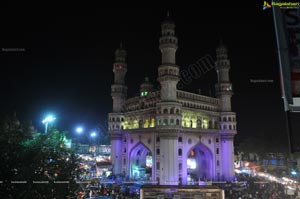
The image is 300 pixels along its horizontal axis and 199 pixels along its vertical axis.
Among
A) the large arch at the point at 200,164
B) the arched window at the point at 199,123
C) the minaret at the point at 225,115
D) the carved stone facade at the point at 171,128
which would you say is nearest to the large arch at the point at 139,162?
the carved stone facade at the point at 171,128

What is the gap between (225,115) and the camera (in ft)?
200

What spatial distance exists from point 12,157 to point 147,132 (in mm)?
42044

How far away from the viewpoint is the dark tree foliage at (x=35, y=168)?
47.2 feet

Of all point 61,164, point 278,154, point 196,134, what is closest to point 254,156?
point 278,154

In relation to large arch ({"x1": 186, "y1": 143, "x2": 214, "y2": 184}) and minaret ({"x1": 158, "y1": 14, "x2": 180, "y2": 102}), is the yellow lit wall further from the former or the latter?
minaret ({"x1": 158, "y1": 14, "x2": 180, "y2": 102})

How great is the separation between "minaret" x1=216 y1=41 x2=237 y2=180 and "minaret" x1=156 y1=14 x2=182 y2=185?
14.9 m

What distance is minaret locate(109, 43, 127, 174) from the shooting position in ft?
200

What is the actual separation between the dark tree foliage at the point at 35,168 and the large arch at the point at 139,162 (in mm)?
42314

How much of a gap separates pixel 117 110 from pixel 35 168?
47.6 m

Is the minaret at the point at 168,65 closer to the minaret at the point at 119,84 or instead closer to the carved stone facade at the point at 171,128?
the carved stone facade at the point at 171,128

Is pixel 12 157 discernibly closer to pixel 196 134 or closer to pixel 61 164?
pixel 61 164

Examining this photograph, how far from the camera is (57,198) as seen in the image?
15453 millimetres

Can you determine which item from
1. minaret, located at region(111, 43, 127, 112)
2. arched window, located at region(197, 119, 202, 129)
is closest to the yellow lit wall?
arched window, located at region(197, 119, 202, 129)

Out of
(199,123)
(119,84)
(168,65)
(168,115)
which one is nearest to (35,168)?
(168,115)
